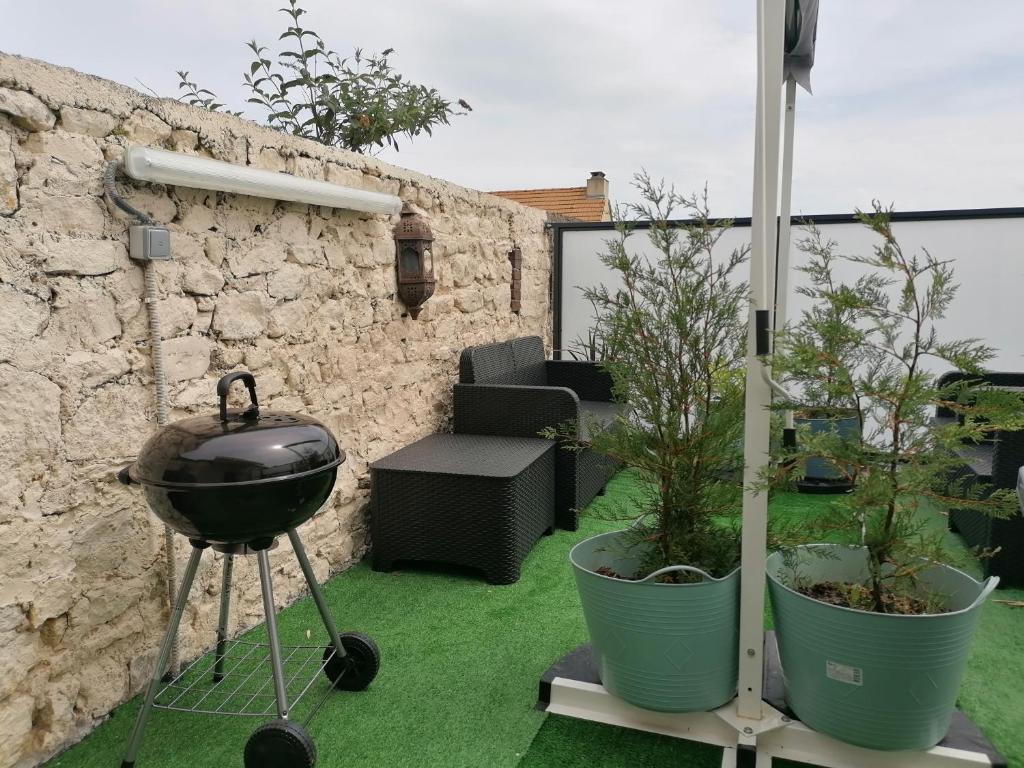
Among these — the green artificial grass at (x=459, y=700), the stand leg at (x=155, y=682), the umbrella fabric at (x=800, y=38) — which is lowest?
the green artificial grass at (x=459, y=700)

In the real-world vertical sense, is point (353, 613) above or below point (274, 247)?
below

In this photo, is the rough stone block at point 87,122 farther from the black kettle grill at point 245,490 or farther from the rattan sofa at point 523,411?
the rattan sofa at point 523,411

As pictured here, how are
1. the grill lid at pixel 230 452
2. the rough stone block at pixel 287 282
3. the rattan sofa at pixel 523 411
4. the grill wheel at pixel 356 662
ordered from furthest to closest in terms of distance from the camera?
the rattan sofa at pixel 523 411 → the rough stone block at pixel 287 282 → the grill wheel at pixel 356 662 → the grill lid at pixel 230 452

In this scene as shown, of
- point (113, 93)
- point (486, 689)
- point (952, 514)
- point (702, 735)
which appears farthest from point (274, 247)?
point (952, 514)

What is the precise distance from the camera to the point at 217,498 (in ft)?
5.97

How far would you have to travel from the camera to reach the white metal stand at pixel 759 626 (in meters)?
1.93

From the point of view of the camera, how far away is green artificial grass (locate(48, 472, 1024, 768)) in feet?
7.06

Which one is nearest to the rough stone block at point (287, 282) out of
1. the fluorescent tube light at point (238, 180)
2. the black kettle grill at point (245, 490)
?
the fluorescent tube light at point (238, 180)

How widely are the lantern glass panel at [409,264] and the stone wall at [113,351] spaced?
344 mm

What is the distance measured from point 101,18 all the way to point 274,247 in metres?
2.02

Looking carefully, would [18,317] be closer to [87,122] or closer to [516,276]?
[87,122]

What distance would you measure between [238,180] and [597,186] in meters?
10.6

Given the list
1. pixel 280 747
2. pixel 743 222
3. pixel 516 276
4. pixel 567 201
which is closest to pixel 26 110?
pixel 280 747

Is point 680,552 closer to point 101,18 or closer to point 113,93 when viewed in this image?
point 113,93
